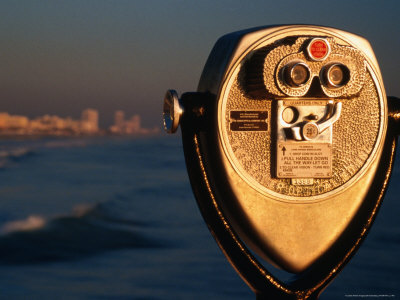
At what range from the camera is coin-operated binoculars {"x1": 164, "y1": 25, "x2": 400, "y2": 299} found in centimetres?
228

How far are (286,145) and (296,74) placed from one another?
0.23 m

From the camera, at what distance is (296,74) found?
227cm

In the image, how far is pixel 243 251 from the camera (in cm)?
235

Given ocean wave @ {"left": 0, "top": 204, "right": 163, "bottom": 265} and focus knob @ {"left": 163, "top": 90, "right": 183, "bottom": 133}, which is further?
ocean wave @ {"left": 0, "top": 204, "right": 163, "bottom": 265}

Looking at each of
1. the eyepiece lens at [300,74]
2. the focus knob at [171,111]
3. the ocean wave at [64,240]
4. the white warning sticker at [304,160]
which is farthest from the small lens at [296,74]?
the ocean wave at [64,240]

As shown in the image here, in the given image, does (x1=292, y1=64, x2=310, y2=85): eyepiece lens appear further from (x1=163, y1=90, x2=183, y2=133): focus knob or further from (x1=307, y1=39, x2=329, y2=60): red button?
(x1=163, y1=90, x2=183, y2=133): focus knob

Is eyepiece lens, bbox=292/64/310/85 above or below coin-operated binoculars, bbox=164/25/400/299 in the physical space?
above

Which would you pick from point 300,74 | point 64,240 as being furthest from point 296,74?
point 64,240

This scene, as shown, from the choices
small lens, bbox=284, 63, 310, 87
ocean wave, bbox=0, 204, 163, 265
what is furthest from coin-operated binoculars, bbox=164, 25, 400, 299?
ocean wave, bbox=0, 204, 163, 265

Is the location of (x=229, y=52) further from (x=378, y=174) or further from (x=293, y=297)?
(x=293, y=297)

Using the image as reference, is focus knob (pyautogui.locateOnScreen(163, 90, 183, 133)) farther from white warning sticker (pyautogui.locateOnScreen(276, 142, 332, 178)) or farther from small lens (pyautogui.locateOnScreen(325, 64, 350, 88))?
small lens (pyautogui.locateOnScreen(325, 64, 350, 88))

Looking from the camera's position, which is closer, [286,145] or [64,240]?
[286,145]

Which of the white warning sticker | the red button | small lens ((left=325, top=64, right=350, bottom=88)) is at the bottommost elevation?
the white warning sticker

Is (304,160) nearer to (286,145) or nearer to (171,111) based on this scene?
(286,145)
